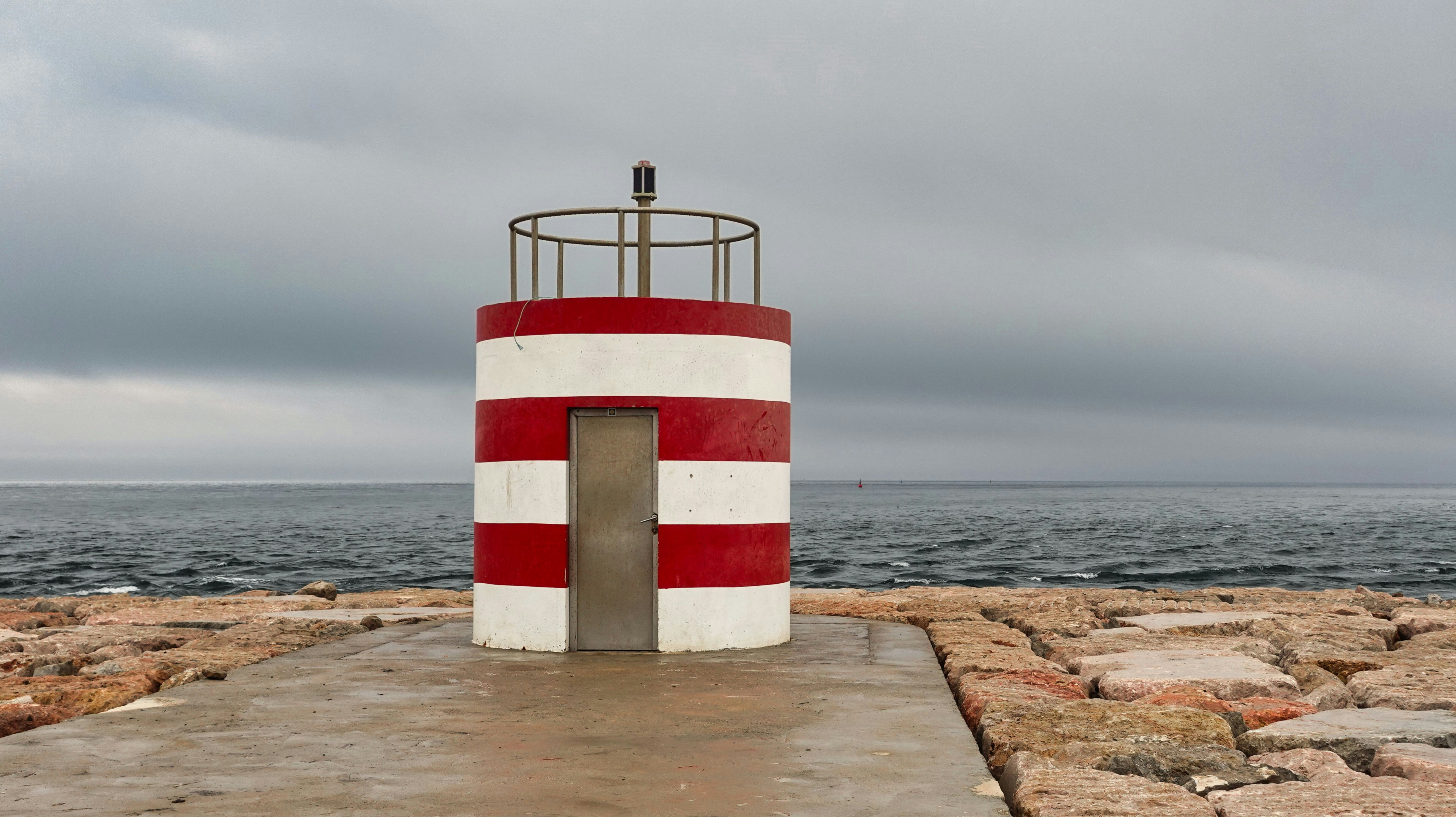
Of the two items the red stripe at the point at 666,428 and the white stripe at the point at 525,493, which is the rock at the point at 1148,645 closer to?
the red stripe at the point at 666,428

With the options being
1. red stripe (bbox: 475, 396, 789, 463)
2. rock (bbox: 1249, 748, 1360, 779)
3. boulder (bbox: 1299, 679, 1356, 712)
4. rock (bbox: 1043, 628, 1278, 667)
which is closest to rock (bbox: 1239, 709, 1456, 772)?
rock (bbox: 1249, 748, 1360, 779)

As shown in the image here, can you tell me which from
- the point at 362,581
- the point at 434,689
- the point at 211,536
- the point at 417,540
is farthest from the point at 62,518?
the point at 434,689

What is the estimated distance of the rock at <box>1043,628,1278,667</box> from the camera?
29.5 feet

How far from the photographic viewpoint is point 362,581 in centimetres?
3142

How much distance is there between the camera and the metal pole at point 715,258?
9703 mm

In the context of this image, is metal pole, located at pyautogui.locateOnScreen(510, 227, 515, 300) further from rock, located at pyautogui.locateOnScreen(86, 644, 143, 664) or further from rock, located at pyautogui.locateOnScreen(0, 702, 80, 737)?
rock, located at pyautogui.locateOnScreen(0, 702, 80, 737)

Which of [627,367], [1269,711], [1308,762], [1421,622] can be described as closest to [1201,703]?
[1269,711]

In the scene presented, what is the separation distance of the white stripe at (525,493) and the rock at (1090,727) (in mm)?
4099

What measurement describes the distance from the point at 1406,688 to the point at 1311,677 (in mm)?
632

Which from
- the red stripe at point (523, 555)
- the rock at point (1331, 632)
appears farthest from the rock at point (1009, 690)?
the red stripe at point (523, 555)

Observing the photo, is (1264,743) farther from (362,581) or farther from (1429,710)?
(362,581)

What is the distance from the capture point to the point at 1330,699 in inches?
288

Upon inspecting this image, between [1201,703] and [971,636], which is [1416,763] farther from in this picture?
[971,636]

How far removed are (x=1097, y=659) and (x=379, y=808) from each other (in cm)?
525
